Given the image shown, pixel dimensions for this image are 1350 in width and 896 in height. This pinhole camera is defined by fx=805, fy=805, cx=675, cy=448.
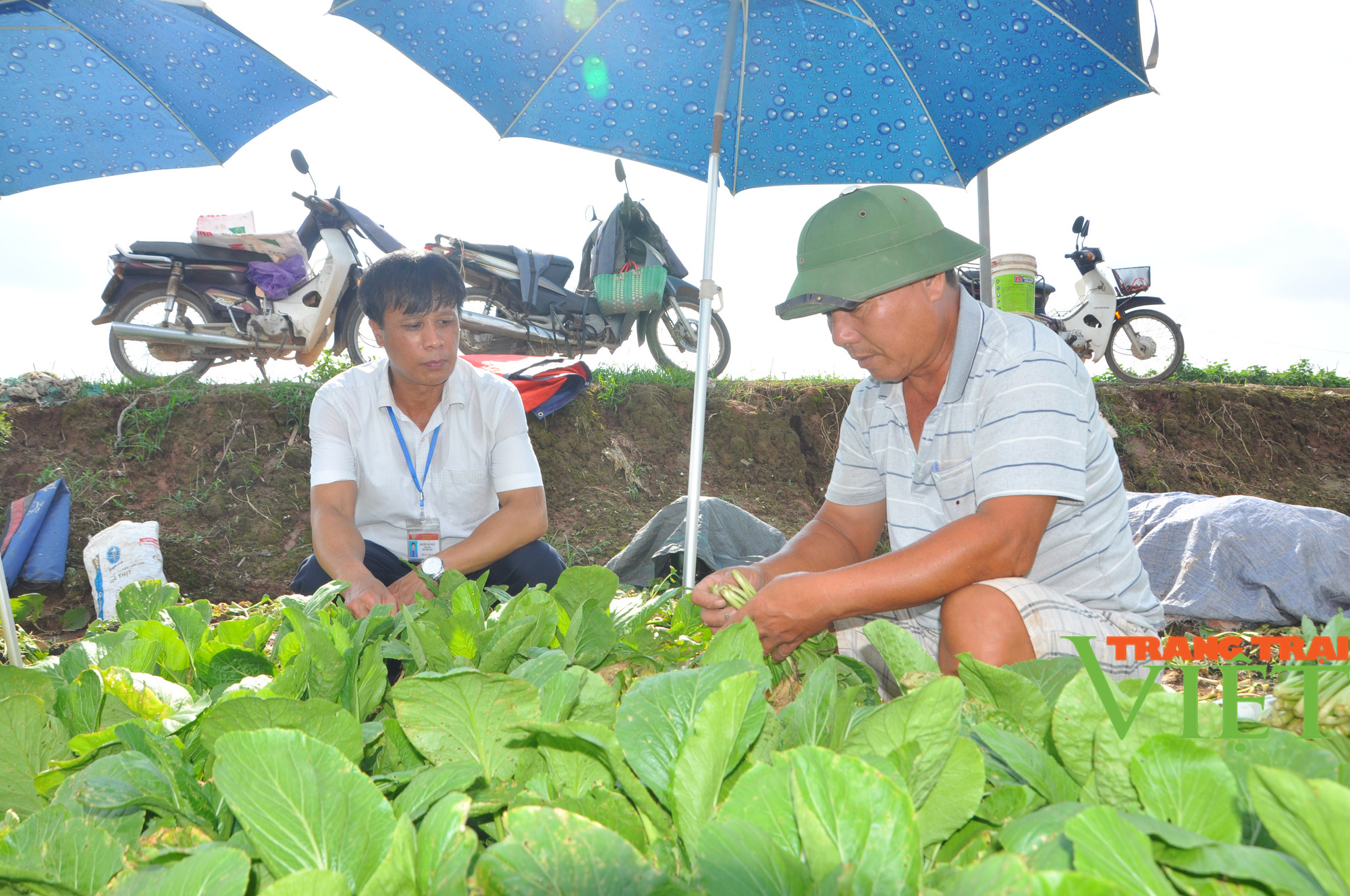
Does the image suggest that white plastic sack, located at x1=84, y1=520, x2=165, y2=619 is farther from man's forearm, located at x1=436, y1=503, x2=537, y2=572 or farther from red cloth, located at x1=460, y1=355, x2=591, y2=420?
man's forearm, located at x1=436, y1=503, x2=537, y2=572

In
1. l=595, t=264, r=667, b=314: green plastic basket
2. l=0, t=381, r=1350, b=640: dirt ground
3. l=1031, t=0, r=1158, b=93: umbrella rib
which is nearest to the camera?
l=1031, t=0, r=1158, b=93: umbrella rib

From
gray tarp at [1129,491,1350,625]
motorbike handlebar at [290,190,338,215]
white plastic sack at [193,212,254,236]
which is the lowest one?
gray tarp at [1129,491,1350,625]

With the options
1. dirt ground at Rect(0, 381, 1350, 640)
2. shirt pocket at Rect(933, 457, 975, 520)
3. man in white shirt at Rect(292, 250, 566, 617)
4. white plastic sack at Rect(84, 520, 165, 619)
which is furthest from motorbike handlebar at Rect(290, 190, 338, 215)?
shirt pocket at Rect(933, 457, 975, 520)

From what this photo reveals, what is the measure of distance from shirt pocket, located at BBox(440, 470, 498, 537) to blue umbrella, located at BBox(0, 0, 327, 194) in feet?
4.02

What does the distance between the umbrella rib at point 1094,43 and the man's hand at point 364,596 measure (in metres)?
1.96

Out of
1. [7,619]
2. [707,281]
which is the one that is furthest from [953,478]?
[7,619]

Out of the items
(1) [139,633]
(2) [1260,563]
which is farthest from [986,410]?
(2) [1260,563]

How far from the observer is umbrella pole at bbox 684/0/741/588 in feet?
6.72

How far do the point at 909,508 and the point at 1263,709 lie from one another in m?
0.91

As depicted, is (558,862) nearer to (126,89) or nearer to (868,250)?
(868,250)

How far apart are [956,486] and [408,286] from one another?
1.52 m

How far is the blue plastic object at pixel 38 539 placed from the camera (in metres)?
3.59

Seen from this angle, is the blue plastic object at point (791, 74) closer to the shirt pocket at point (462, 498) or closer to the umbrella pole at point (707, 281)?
the umbrella pole at point (707, 281)

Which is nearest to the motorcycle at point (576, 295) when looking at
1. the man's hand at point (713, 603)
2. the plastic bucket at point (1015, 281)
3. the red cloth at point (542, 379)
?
the red cloth at point (542, 379)
